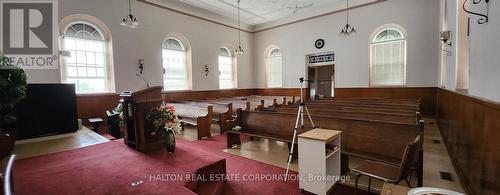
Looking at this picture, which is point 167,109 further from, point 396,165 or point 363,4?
point 363,4

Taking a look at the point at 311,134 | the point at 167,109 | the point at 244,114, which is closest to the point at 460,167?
the point at 311,134

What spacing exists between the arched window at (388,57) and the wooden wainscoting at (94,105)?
27.1ft

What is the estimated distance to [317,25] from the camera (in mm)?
8914

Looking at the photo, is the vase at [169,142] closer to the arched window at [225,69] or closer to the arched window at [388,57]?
the arched window at [225,69]

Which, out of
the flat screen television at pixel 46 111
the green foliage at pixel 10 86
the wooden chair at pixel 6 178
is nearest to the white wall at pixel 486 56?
the wooden chair at pixel 6 178

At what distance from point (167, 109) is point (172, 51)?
5681mm

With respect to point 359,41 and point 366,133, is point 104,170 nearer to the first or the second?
point 366,133

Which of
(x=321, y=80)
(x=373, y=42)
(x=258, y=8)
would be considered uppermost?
(x=258, y=8)

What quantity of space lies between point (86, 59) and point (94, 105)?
125cm

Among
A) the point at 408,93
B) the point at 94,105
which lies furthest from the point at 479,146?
the point at 94,105

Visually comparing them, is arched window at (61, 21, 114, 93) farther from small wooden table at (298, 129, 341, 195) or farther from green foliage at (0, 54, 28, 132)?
small wooden table at (298, 129, 341, 195)

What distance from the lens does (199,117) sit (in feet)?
15.8

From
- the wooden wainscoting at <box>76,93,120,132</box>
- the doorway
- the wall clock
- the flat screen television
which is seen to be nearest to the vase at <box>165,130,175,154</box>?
the flat screen television

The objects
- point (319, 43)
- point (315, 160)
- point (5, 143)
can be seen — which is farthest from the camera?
point (319, 43)
